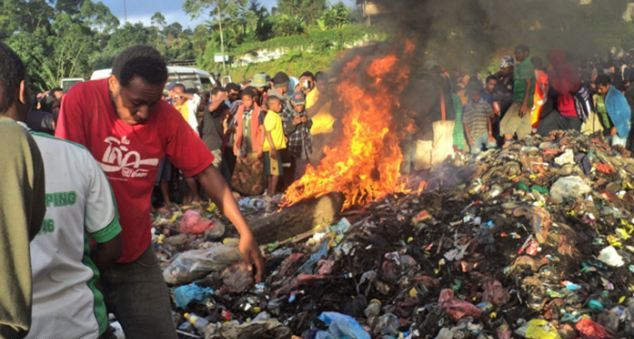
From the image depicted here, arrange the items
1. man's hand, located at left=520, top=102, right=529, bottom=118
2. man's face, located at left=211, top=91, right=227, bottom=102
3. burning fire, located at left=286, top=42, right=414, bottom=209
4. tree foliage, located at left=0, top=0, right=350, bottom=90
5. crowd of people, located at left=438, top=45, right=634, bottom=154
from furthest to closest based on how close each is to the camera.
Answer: tree foliage, located at left=0, top=0, right=350, bottom=90
man's hand, located at left=520, top=102, right=529, bottom=118
man's face, located at left=211, top=91, right=227, bottom=102
crowd of people, located at left=438, top=45, right=634, bottom=154
burning fire, located at left=286, top=42, right=414, bottom=209

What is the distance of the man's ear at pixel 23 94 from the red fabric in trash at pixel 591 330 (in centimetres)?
416

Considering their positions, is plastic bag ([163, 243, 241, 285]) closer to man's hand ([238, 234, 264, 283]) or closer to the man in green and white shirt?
man's hand ([238, 234, 264, 283])

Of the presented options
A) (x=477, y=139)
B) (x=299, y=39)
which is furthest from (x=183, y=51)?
(x=477, y=139)

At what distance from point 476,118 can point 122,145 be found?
344 inches

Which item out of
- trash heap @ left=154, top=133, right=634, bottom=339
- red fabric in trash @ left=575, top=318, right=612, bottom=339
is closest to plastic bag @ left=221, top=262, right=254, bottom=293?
trash heap @ left=154, top=133, right=634, bottom=339

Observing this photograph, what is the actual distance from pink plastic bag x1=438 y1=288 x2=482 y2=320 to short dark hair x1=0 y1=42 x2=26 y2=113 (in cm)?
390

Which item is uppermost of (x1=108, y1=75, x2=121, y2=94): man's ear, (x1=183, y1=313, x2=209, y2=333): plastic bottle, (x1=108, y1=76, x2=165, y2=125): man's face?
(x1=108, y1=75, x2=121, y2=94): man's ear

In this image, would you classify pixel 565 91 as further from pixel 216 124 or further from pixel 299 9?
pixel 299 9

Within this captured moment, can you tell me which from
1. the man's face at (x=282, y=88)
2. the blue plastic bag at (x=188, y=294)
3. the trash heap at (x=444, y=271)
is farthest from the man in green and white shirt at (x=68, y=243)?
the man's face at (x=282, y=88)

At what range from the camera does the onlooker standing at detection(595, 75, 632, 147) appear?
10391 millimetres

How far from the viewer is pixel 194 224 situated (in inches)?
331

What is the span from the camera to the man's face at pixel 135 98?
3.03 meters

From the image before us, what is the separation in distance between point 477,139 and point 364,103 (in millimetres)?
2956

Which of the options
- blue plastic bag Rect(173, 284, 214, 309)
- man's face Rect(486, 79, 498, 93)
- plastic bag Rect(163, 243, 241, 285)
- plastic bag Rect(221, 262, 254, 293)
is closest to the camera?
blue plastic bag Rect(173, 284, 214, 309)
